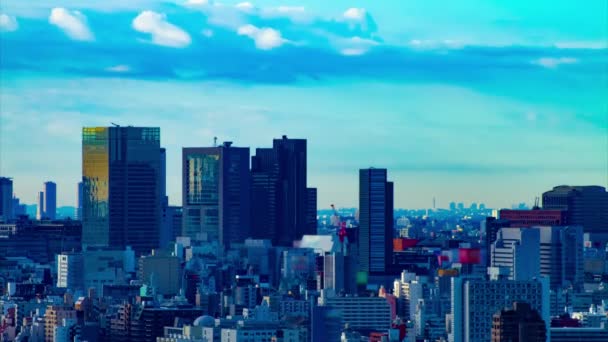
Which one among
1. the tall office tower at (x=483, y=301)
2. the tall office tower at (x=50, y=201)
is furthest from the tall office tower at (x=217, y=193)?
the tall office tower at (x=483, y=301)

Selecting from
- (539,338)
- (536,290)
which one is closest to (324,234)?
(536,290)

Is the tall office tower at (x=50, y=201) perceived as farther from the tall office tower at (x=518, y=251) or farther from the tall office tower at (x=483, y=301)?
Result: the tall office tower at (x=483, y=301)

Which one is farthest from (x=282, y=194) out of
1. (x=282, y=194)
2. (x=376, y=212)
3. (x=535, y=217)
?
(x=535, y=217)

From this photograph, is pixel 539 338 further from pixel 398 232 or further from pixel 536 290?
pixel 398 232

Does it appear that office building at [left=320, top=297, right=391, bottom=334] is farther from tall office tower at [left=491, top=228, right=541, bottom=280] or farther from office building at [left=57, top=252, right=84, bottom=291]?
office building at [left=57, top=252, right=84, bottom=291]

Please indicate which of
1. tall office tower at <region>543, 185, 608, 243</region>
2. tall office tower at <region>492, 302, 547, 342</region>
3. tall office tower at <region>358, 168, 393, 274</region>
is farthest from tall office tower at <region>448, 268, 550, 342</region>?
tall office tower at <region>543, 185, 608, 243</region>

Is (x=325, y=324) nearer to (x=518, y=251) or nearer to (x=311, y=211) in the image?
(x=518, y=251)
